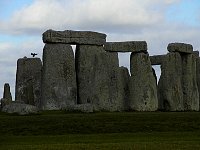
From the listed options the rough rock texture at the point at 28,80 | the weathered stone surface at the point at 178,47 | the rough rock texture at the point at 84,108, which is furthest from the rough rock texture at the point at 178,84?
the rough rock texture at the point at 28,80

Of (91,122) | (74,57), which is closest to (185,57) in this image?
(74,57)

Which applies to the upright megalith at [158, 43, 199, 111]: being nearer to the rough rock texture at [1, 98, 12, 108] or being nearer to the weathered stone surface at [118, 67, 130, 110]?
the weathered stone surface at [118, 67, 130, 110]

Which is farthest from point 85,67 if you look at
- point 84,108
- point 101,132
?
point 101,132

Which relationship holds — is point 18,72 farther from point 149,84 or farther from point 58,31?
point 149,84

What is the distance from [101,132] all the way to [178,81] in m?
14.3

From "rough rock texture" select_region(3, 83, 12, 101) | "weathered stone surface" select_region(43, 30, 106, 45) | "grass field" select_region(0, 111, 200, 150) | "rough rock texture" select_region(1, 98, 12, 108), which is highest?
"weathered stone surface" select_region(43, 30, 106, 45)

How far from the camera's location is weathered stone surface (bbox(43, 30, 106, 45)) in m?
39.9

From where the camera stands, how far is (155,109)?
1537 inches

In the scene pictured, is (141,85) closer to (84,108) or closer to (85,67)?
(85,67)

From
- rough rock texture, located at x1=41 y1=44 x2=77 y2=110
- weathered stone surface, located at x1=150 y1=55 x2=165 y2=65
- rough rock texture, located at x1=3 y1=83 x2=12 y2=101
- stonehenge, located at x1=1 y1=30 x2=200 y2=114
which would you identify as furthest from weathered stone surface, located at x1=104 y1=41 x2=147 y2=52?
rough rock texture, located at x1=3 y1=83 x2=12 y2=101

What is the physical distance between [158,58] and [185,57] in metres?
2.28

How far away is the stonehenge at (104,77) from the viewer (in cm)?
3841

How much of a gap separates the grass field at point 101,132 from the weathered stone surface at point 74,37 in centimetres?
839

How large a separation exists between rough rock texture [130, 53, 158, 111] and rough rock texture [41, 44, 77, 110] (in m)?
4.46
